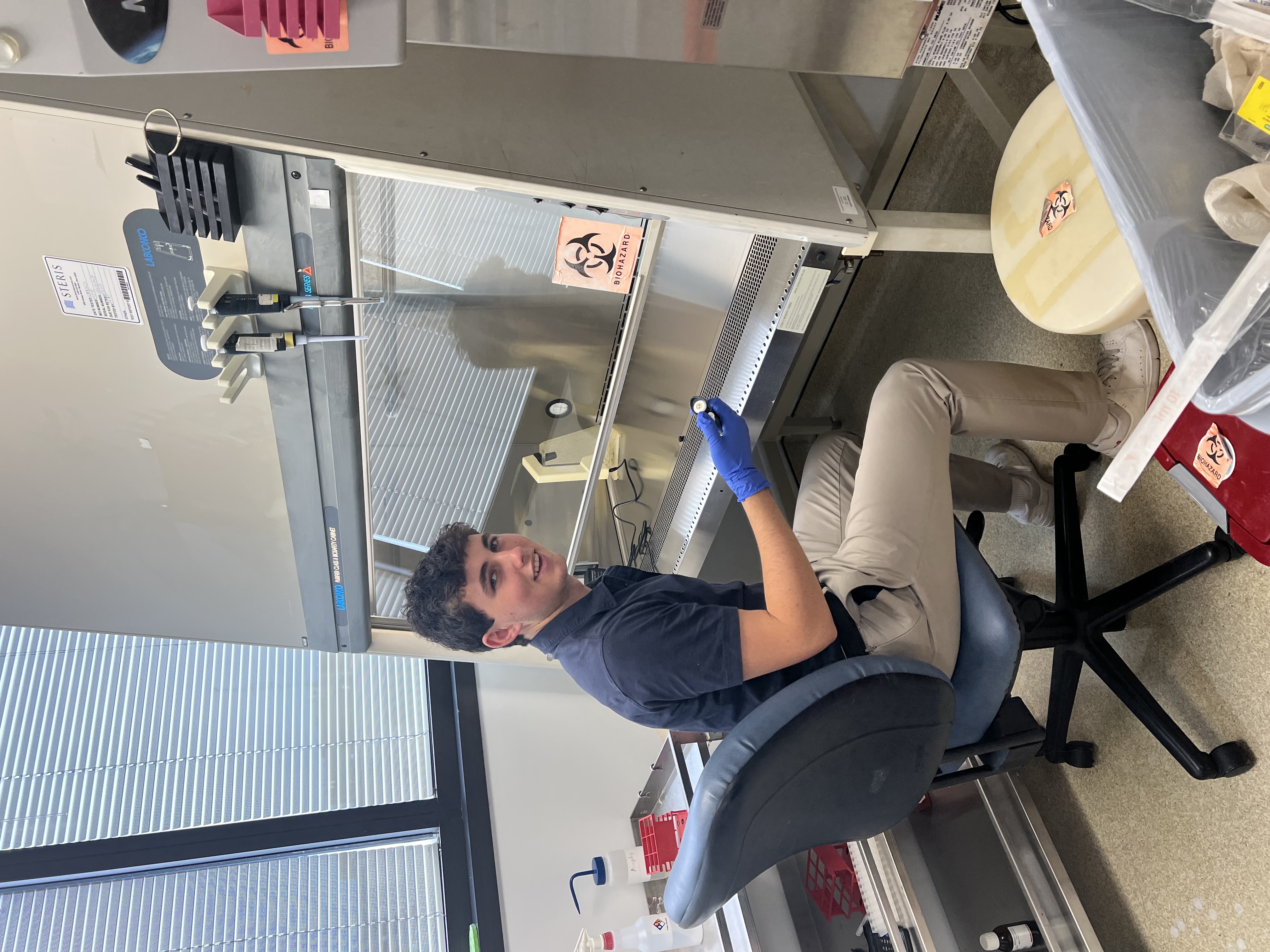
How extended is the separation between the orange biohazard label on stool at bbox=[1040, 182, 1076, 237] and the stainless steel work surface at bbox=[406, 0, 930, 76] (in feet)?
1.06

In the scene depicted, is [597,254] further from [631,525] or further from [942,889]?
[942,889]

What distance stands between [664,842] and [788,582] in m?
1.42

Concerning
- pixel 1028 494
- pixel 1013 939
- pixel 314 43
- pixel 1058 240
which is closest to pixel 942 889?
pixel 1013 939

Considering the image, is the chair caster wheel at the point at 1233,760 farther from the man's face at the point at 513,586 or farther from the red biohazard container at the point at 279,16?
the red biohazard container at the point at 279,16

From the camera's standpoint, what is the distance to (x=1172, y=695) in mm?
Answer: 1626

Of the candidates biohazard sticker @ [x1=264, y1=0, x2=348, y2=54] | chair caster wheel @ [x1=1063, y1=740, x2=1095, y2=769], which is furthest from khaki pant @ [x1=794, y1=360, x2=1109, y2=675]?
biohazard sticker @ [x1=264, y1=0, x2=348, y2=54]

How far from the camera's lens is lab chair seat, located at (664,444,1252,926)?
1040mm

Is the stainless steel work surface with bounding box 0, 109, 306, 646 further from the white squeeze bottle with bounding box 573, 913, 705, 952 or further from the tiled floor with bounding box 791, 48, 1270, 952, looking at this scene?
the tiled floor with bounding box 791, 48, 1270, 952

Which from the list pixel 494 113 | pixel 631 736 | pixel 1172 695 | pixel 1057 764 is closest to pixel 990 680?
pixel 1172 695

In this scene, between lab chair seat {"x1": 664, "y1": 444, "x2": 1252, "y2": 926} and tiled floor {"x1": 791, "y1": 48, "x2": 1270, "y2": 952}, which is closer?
lab chair seat {"x1": 664, "y1": 444, "x2": 1252, "y2": 926}

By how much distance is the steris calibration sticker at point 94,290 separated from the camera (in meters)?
1.34

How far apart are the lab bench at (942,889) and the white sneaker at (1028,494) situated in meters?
0.61

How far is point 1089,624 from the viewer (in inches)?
62.0

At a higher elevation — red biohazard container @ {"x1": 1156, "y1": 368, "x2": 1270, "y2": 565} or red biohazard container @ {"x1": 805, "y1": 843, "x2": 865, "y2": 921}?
red biohazard container @ {"x1": 1156, "y1": 368, "x2": 1270, "y2": 565}
